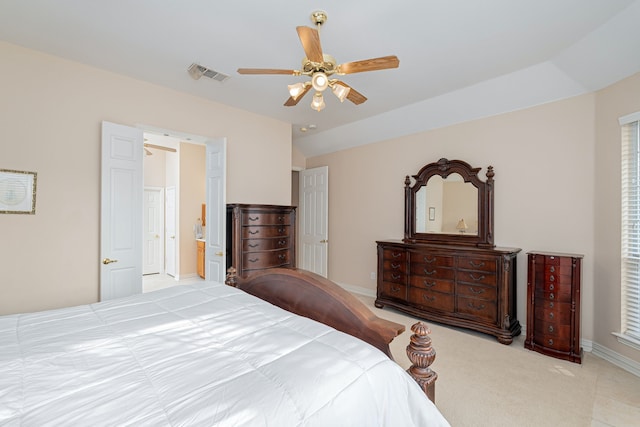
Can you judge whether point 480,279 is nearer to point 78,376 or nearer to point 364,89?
point 364,89

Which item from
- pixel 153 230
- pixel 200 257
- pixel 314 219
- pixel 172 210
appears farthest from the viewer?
pixel 153 230

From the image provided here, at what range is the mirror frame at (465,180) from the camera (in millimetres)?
3588

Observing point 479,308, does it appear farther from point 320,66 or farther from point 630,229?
point 320,66

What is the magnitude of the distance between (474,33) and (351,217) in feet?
10.8

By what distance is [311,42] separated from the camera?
1.88m

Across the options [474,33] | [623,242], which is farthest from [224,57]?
[623,242]

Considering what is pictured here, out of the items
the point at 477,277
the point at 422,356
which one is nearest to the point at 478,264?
the point at 477,277

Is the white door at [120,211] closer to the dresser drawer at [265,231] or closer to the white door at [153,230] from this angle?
the dresser drawer at [265,231]

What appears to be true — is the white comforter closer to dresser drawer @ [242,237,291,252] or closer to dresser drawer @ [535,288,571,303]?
dresser drawer @ [242,237,291,252]

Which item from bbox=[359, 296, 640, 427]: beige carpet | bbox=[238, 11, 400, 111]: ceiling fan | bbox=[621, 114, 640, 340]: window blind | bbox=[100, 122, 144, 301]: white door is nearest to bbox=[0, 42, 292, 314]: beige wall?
bbox=[100, 122, 144, 301]: white door

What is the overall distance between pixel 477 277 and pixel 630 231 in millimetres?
1340

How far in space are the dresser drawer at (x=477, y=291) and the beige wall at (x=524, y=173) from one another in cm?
46

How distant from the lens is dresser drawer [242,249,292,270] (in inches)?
142

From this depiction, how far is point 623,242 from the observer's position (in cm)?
264
